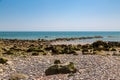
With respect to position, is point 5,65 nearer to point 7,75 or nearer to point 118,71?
point 7,75

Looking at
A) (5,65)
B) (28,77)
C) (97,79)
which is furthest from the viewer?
(5,65)

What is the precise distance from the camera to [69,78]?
1405 centimetres

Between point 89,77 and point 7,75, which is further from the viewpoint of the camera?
point 7,75

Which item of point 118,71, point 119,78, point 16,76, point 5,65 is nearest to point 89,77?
point 119,78

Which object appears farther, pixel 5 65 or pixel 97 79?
pixel 5 65

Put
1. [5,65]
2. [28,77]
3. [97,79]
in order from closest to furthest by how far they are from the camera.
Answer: [97,79] → [28,77] → [5,65]

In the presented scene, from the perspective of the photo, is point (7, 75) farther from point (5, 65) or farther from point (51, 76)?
point (5, 65)

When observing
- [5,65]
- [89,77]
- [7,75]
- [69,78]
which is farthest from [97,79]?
[5,65]

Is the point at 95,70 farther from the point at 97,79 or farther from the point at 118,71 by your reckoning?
the point at 97,79

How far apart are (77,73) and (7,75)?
4158 millimetres

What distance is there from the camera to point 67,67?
1583 cm

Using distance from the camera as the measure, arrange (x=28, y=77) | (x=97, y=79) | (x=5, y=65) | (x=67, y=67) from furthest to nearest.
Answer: (x=5, y=65)
(x=67, y=67)
(x=28, y=77)
(x=97, y=79)

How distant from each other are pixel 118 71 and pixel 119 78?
2.16 metres

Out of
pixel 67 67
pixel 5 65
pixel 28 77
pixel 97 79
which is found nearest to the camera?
pixel 97 79
